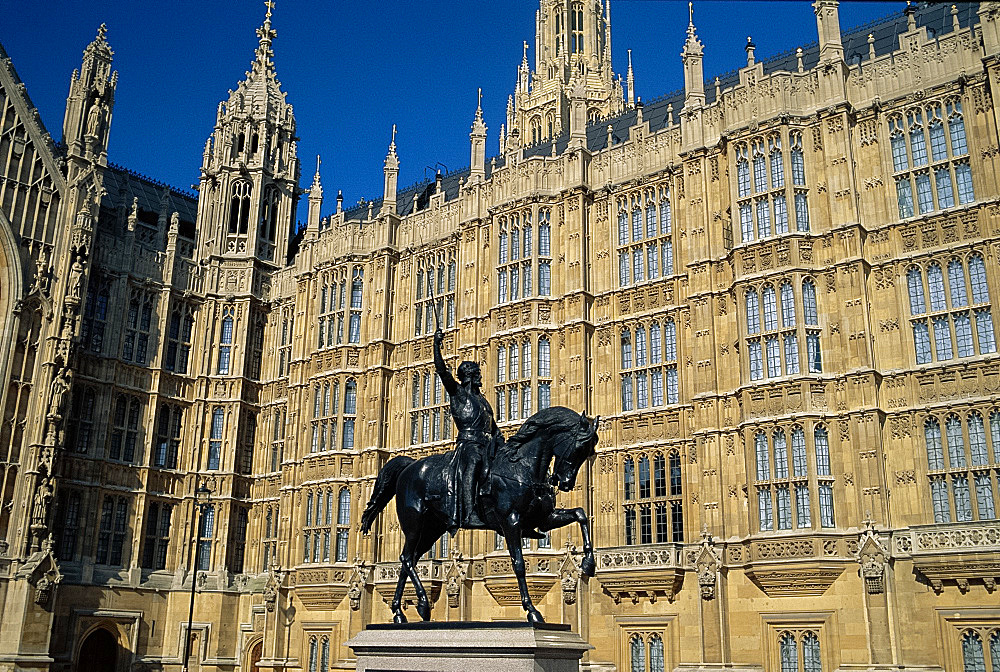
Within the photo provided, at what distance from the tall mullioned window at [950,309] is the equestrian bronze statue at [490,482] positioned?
18347 mm

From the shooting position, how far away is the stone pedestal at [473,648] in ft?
50.2

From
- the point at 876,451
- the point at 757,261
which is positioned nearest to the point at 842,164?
the point at 757,261

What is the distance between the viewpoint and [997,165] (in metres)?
31.0

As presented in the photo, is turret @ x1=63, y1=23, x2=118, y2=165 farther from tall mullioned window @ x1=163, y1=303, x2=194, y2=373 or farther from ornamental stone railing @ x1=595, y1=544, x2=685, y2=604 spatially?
ornamental stone railing @ x1=595, y1=544, x2=685, y2=604

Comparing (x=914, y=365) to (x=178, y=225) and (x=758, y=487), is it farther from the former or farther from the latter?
(x=178, y=225)

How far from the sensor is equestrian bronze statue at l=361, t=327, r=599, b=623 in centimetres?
1744

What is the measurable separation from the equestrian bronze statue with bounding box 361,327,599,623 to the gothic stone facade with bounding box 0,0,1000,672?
15853 millimetres

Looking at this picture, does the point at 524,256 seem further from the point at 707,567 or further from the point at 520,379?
the point at 707,567

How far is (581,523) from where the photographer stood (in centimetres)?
1730

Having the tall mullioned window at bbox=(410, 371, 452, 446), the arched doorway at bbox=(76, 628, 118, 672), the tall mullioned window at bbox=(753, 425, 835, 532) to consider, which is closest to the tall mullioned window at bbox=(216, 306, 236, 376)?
the tall mullioned window at bbox=(410, 371, 452, 446)

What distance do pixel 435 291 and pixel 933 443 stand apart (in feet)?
78.4

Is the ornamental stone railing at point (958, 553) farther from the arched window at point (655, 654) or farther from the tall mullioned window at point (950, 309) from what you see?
the arched window at point (655, 654)

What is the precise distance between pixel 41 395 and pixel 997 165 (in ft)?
132

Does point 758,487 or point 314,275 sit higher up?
point 314,275
